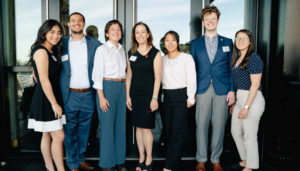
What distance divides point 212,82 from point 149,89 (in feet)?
2.48

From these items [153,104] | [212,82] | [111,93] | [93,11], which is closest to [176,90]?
[153,104]

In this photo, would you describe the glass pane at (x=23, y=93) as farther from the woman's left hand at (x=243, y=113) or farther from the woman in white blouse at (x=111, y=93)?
the woman's left hand at (x=243, y=113)

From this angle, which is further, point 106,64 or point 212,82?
point 212,82

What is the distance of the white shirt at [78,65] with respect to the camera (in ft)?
8.05

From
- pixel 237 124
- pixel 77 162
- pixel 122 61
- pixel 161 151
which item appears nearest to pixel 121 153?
pixel 77 162

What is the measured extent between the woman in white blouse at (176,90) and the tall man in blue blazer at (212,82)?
0.68ft

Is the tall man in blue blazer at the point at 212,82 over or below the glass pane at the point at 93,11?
below

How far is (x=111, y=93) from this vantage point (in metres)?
2.38

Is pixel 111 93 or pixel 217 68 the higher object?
pixel 217 68

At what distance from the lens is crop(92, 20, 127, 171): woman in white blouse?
2346 millimetres

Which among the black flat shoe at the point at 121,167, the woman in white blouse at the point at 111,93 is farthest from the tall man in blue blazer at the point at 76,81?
the black flat shoe at the point at 121,167

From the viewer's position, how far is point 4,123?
10.0ft

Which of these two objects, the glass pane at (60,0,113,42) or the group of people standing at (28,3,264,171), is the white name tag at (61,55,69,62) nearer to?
the group of people standing at (28,3,264,171)

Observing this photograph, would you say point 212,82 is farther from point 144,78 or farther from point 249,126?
point 144,78
